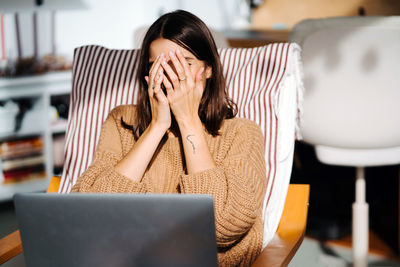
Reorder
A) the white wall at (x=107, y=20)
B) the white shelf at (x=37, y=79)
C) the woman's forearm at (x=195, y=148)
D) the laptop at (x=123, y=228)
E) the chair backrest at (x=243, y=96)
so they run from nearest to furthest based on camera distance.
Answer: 1. the laptop at (x=123, y=228)
2. the woman's forearm at (x=195, y=148)
3. the chair backrest at (x=243, y=96)
4. the white shelf at (x=37, y=79)
5. the white wall at (x=107, y=20)

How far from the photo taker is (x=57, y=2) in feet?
11.2

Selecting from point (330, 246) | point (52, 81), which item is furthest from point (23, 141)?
point (330, 246)

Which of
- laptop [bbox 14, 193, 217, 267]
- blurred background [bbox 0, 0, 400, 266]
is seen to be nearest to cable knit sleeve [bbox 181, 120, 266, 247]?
laptop [bbox 14, 193, 217, 267]

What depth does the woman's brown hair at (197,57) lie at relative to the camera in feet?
4.11

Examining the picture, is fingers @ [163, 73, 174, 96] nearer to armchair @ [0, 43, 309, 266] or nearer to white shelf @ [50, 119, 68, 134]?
armchair @ [0, 43, 309, 266]

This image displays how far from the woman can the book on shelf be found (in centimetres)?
166

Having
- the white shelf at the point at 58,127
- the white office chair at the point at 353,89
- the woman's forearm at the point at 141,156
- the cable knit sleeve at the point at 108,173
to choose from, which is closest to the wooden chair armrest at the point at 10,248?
the cable knit sleeve at the point at 108,173

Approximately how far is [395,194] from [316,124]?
3.00 feet

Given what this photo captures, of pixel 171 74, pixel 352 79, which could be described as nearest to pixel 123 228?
pixel 171 74

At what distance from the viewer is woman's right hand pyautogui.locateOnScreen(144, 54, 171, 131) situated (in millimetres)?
1205

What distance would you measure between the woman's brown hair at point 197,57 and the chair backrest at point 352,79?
448 millimetres

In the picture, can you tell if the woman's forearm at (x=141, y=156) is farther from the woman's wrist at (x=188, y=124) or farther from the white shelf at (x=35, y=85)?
the white shelf at (x=35, y=85)

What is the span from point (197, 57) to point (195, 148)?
263 millimetres

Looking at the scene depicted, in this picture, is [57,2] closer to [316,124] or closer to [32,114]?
[32,114]
